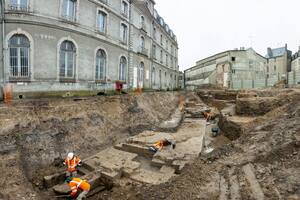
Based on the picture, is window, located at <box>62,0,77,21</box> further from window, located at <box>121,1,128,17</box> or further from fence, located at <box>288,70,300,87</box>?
fence, located at <box>288,70,300,87</box>

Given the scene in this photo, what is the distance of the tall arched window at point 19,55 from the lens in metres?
11.4

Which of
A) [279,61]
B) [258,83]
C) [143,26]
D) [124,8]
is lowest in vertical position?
[258,83]

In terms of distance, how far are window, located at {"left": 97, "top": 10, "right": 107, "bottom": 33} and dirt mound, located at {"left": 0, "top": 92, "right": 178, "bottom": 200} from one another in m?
6.64

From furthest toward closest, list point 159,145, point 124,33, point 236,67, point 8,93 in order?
point 236,67
point 124,33
point 159,145
point 8,93

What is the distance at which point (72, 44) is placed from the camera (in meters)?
14.0

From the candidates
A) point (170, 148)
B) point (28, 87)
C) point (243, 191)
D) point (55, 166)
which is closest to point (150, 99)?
point (170, 148)

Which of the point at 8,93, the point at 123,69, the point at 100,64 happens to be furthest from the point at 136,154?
the point at 123,69

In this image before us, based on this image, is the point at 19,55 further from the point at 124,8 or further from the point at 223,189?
the point at 223,189

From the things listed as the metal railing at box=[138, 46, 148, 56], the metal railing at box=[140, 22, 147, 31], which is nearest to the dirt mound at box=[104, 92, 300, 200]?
the metal railing at box=[138, 46, 148, 56]

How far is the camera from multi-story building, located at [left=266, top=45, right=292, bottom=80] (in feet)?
140

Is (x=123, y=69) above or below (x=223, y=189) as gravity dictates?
above

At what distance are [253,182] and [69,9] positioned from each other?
14.7m

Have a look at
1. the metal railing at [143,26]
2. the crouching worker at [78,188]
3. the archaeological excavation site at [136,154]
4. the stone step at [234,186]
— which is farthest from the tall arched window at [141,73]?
the stone step at [234,186]

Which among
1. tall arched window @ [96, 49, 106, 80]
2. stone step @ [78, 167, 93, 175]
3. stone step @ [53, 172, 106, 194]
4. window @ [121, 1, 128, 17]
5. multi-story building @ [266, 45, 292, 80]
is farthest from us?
multi-story building @ [266, 45, 292, 80]
